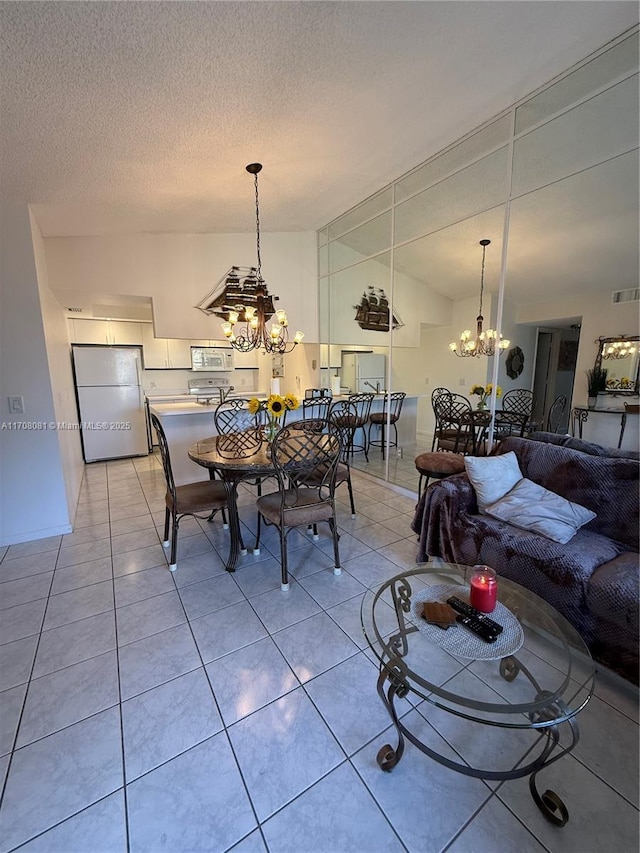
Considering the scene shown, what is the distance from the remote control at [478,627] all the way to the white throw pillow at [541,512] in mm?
832

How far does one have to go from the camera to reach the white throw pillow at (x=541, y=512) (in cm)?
181

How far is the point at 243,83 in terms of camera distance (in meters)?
1.86

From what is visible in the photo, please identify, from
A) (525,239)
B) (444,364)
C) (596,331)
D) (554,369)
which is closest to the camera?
(596,331)

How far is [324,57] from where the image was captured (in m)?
1.80

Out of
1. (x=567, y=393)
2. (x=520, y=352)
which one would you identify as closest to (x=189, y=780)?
(x=567, y=393)

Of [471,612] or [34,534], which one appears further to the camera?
[34,534]

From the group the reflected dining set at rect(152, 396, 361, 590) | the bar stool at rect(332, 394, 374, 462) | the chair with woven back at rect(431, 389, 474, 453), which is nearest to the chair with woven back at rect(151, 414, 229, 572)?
the reflected dining set at rect(152, 396, 361, 590)

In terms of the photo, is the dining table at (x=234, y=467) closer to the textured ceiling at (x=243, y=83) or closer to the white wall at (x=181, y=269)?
the textured ceiling at (x=243, y=83)

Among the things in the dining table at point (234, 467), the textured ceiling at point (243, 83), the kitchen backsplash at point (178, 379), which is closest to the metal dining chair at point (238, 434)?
the dining table at point (234, 467)

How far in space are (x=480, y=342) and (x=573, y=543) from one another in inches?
79.6

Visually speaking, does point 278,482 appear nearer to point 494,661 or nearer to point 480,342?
point 494,661

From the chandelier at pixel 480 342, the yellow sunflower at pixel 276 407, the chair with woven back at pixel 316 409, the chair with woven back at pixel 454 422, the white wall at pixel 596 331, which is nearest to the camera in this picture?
the white wall at pixel 596 331

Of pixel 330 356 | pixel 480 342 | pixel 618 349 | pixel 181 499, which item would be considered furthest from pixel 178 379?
pixel 618 349

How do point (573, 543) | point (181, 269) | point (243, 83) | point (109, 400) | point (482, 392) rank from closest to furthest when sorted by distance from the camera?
point (573, 543) < point (243, 83) < point (482, 392) < point (181, 269) < point (109, 400)
